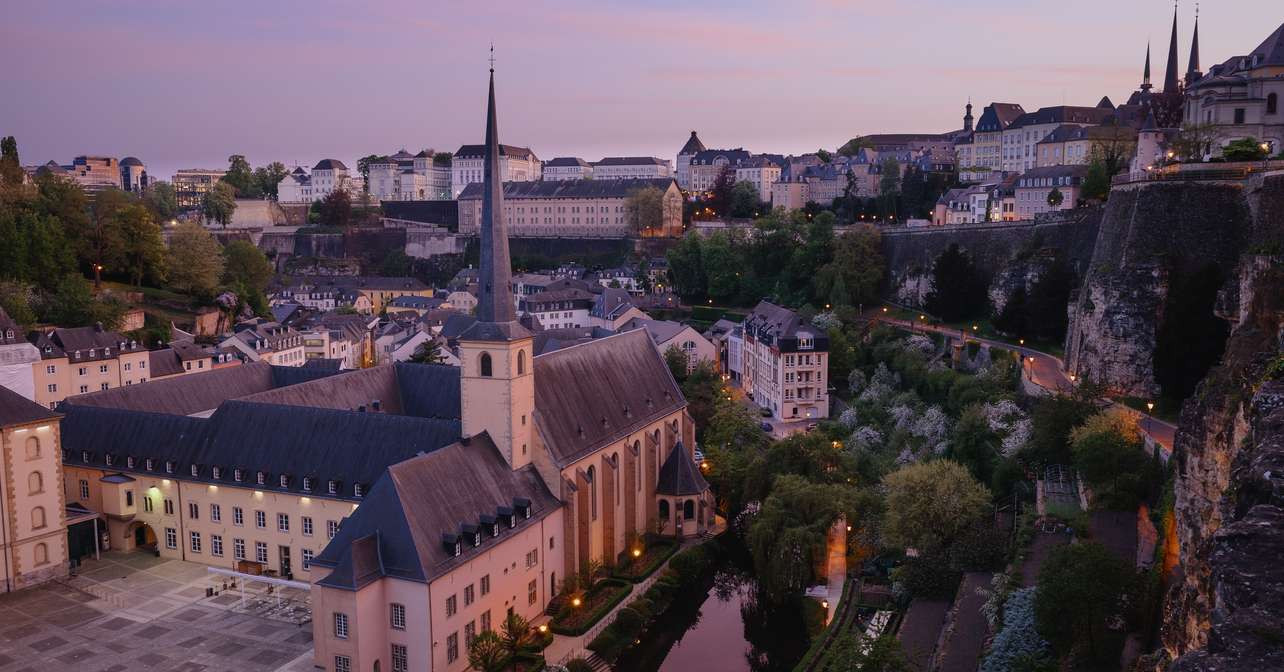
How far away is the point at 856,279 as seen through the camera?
3049 inches

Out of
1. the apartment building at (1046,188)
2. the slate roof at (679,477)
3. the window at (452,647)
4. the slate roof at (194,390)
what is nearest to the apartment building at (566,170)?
the apartment building at (1046,188)

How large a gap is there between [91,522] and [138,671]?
37.8 feet

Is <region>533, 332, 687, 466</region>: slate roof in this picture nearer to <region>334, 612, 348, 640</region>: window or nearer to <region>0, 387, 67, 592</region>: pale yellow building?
<region>334, 612, 348, 640</region>: window

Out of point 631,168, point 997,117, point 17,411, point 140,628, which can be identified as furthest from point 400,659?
point 631,168

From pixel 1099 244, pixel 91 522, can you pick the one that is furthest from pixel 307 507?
pixel 1099 244

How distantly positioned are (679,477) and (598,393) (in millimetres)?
5938

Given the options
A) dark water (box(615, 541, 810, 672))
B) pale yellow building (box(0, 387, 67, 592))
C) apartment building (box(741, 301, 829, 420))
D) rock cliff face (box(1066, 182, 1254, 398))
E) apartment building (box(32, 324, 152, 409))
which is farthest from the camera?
apartment building (box(741, 301, 829, 420))

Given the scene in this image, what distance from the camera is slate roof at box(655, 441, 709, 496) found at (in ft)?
138

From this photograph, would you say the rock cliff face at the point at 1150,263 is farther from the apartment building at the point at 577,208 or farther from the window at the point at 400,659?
the apartment building at the point at 577,208

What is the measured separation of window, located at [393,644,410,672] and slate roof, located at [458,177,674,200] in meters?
103

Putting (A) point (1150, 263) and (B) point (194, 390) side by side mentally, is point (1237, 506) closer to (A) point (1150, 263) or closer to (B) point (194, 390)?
(A) point (1150, 263)

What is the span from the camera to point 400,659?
27.0m

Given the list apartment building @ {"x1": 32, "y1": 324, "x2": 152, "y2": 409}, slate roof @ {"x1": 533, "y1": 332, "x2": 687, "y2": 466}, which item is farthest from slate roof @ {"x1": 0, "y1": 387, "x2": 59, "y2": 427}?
apartment building @ {"x1": 32, "y1": 324, "x2": 152, "y2": 409}

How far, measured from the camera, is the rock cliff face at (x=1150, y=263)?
1599 inches
